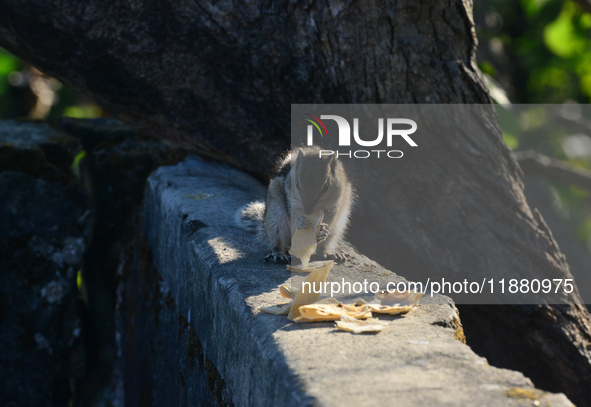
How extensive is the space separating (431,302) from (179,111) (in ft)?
8.60

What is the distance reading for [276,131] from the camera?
4816mm

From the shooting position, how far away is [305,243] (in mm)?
3498

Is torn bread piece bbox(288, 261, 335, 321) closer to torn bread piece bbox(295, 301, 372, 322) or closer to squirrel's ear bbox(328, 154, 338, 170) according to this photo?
torn bread piece bbox(295, 301, 372, 322)

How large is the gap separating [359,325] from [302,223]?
1.17 m

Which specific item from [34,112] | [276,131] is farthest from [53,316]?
[34,112]

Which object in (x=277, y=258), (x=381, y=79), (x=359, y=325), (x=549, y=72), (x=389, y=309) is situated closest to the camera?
(x=359, y=325)

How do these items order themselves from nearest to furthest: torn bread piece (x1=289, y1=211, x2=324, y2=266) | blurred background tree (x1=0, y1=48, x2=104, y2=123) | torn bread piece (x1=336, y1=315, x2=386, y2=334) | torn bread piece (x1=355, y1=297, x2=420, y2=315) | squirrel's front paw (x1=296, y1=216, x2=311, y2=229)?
torn bread piece (x1=336, y1=315, x2=386, y2=334)
torn bread piece (x1=355, y1=297, x2=420, y2=315)
torn bread piece (x1=289, y1=211, x2=324, y2=266)
squirrel's front paw (x1=296, y1=216, x2=311, y2=229)
blurred background tree (x1=0, y1=48, x2=104, y2=123)

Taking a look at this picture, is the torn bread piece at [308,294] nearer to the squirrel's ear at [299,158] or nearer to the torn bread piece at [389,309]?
the torn bread piece at [389,309]

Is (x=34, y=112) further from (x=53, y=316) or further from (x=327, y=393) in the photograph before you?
(x=327, y=393)

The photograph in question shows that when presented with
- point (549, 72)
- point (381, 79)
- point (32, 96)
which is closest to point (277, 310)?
point (381, 79)

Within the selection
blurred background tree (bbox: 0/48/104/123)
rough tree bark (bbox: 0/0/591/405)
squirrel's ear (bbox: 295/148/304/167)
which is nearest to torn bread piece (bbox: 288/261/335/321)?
squirrel's ear (bbox: 295/148/304/167)

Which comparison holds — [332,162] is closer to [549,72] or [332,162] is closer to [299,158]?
[299,158]

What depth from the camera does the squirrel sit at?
11.9 feet

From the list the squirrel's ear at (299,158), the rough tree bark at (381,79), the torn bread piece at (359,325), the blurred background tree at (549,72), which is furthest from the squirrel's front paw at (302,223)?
the blurred background tree at (549,72)
